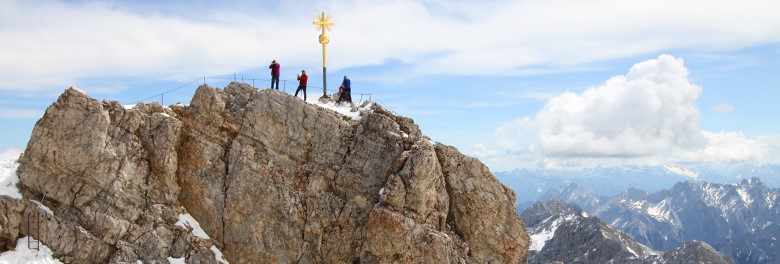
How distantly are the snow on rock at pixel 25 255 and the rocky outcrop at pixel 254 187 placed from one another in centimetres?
59

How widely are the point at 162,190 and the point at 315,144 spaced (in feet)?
34.6

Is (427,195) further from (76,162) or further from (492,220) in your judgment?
(76,162)

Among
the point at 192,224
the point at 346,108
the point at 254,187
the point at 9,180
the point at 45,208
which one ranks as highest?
the point at 346,108

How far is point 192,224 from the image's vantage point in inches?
1678

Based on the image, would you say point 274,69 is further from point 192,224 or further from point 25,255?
point 25,255

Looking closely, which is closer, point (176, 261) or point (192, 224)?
point (176, 261)

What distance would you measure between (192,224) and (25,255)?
975 cm

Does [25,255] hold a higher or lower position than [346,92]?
lower

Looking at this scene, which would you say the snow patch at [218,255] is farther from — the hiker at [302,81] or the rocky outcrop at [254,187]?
the hiker at [302,81]

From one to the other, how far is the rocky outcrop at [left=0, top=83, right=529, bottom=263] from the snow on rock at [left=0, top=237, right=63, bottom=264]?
587 millimetres

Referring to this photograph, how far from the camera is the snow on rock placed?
37750 millimetres

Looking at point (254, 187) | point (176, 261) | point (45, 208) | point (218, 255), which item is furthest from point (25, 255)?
point (254, 187)

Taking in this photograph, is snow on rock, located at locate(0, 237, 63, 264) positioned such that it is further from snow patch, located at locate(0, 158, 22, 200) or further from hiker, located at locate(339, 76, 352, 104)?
hiker, located at locate(339, 76, 352, 104)

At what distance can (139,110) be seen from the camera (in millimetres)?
43094
